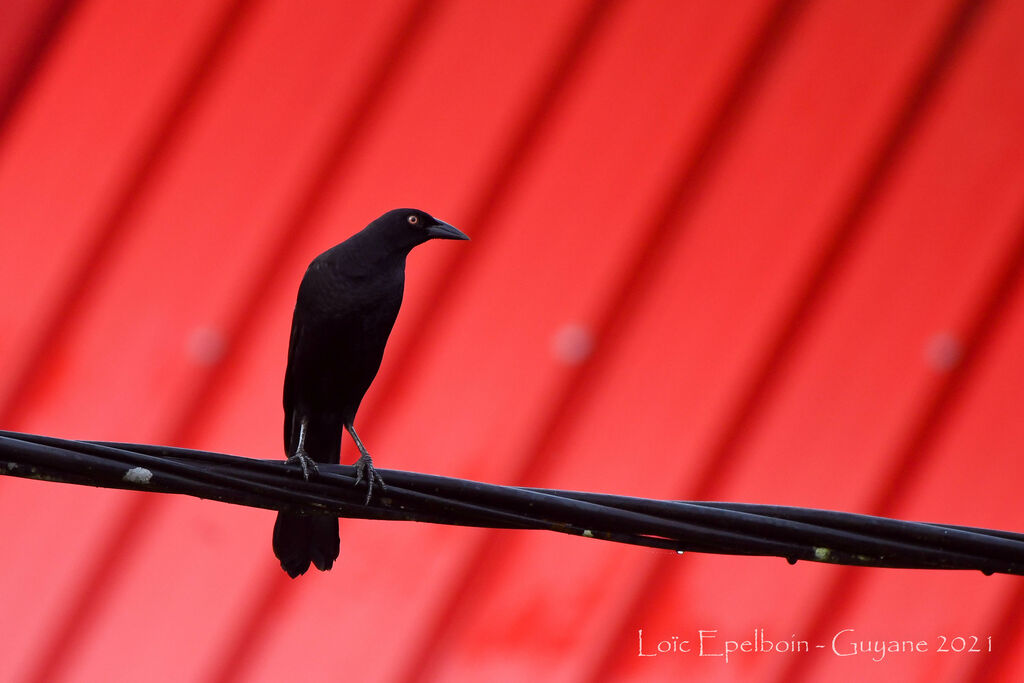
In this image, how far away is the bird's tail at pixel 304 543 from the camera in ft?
9.57

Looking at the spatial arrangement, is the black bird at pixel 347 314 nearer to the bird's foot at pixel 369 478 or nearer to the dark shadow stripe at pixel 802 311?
the bird's foot at pixel 369 478

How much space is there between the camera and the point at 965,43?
4.51 meters

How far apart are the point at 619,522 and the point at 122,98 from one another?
3.22 m

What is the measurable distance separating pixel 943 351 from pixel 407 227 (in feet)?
8.33

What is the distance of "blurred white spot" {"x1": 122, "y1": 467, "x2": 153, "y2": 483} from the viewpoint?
68.9 inches

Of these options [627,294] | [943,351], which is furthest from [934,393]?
[627,294]

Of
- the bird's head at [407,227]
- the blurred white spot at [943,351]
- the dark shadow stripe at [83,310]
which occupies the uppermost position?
the blurred white spot at [943,351]

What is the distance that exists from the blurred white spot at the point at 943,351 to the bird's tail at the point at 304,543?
9.19 ft

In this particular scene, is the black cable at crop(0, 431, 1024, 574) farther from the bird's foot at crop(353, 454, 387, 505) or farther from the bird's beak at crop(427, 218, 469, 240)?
the bird's beak at crop(427, 218, 469, 240)

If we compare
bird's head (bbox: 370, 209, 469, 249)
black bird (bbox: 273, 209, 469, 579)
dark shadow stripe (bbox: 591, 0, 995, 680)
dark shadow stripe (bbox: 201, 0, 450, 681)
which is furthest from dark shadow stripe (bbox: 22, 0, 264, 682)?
dark shadow stripe (bbox: 591, 0, 995, 680)

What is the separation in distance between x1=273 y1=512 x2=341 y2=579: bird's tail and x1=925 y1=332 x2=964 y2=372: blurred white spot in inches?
110

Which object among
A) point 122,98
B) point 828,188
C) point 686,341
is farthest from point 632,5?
point 122,98

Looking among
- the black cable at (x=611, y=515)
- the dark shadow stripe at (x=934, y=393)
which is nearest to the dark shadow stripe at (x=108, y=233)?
the black cable at (x=611, y=515)

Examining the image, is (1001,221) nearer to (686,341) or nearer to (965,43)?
(965,43)
